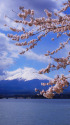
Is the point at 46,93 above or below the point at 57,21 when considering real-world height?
below

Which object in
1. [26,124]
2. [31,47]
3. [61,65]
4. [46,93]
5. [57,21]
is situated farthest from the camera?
[26,124]

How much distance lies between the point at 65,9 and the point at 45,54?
Result: 1.56 metres

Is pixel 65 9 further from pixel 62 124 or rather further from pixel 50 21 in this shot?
pixel 62 124

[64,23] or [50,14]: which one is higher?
[50,14]

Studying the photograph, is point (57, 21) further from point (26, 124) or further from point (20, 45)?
point (26, 124)

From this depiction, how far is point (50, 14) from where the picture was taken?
553 cm

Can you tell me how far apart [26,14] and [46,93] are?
2266 millimetres

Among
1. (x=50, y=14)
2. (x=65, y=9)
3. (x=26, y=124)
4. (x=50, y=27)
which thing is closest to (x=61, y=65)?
(x=50, y=27)

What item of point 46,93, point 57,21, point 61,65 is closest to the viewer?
point 46,93

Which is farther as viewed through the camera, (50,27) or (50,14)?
(50,14)

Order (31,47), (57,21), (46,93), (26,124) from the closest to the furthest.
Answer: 1. (46,93)
2. (57,21)
3. (31,47)
4. (26,124)

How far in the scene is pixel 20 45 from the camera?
6293 mm

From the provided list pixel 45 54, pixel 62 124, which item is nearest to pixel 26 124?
pixel 62 124

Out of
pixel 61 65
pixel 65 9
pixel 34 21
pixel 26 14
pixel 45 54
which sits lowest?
pixel 61 65
